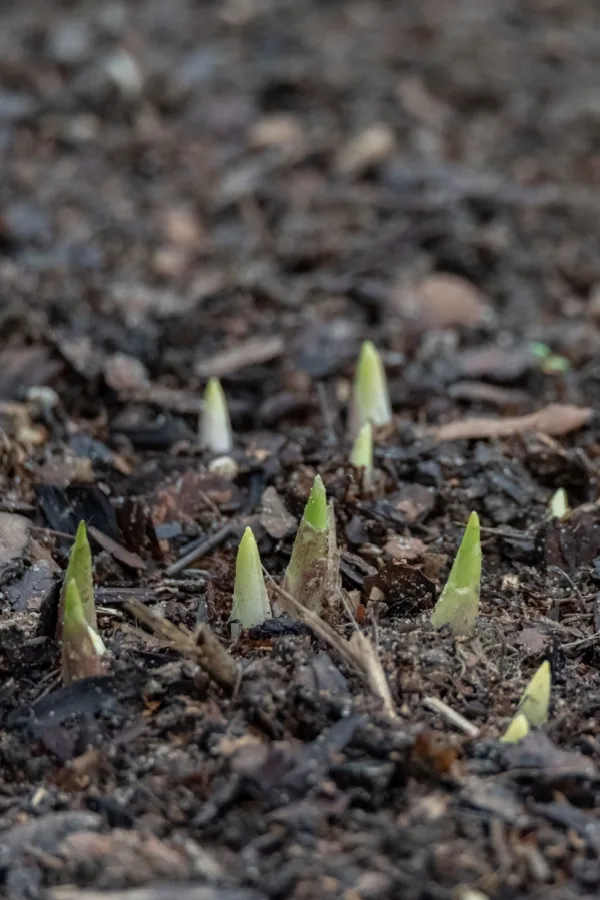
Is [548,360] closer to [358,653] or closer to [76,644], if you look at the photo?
[358,653]

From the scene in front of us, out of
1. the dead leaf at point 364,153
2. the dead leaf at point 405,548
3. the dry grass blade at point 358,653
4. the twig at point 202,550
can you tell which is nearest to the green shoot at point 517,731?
the dry grass blade at point 358,653

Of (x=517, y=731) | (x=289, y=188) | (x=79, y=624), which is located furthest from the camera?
(x=289, y=188)

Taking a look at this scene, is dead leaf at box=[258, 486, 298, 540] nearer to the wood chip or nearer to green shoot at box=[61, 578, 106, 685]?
green shoot at box=[61, 578, 106, 685]

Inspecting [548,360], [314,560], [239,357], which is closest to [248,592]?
[314,560]

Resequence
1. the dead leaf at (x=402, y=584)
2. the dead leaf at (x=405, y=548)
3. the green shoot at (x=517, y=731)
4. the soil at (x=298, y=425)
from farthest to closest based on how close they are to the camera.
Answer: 1. the dead leaf at (x=405, y=548)
2. the dead leaf at (x=402, y=584)
3. the green shoot at (x=517, y=731)
4. the soil at (x=298, y=425)

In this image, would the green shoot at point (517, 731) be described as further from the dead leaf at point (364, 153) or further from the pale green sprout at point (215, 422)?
the dead leaf at point (364, 153)

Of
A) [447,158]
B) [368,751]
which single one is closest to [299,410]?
[368,751]
